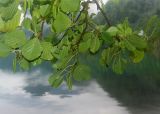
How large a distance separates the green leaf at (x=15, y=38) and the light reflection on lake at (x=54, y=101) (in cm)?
1013

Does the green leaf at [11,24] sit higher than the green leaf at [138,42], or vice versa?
the green leaf at [11,24]

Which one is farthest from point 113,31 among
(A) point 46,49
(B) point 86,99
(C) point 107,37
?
(B) point 86,99

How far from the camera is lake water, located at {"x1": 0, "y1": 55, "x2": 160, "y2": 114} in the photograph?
11266 millimetres

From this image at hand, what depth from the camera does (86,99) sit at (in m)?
13.5

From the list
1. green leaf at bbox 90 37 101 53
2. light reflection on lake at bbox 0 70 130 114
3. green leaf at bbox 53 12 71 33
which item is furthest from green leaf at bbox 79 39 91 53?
light reflection on lake at bbox 0 70 130 114

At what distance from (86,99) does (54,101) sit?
4.33 feet

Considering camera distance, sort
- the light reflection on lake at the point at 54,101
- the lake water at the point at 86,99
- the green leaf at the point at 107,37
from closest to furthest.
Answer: the green leaf at the point at 107,37, the lake water at the point at 86,99, the light reflection on lake at the point at 54,101

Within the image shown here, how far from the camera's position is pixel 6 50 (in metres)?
0.36

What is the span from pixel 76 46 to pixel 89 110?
35.8 ft

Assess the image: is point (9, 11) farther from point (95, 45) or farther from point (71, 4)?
point (95, 45)

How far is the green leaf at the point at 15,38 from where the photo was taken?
34 centimetres

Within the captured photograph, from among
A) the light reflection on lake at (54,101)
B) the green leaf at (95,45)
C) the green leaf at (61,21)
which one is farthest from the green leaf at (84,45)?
the light reflection on lake at (54,101)

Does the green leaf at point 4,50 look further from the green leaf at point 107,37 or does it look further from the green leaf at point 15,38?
the green leaf at point 107,37

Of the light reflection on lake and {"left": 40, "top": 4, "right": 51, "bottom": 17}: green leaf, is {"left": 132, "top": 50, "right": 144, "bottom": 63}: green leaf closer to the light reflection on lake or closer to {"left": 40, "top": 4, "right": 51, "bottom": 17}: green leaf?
{"left": 40, "top": 4, "right": 51, "bottom": 17}: green leaf
